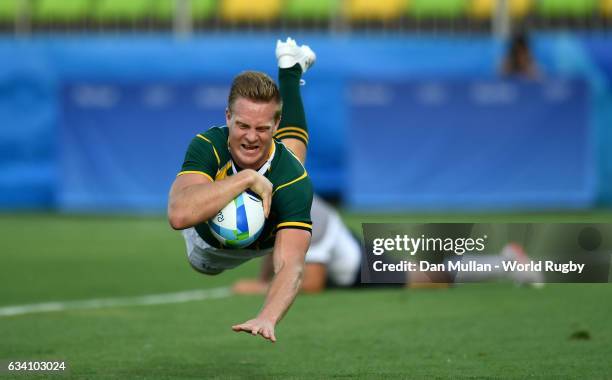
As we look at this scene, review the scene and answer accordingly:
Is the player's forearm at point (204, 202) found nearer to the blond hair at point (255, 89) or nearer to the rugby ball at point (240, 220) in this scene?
the rugby ball at point (240, 220)

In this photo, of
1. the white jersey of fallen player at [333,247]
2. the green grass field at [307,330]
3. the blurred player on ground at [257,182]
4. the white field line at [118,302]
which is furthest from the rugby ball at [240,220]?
the white jersey of fallen player at [333,247]

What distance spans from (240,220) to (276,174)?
1.04ft

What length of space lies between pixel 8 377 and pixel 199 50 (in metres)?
12.6

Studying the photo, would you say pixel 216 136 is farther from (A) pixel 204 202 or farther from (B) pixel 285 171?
(A) pixel 204 202

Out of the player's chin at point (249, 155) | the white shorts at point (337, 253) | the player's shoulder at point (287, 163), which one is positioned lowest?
the white shorts at point (337, 253)

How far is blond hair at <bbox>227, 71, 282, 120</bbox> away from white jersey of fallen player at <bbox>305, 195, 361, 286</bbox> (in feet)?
12.6

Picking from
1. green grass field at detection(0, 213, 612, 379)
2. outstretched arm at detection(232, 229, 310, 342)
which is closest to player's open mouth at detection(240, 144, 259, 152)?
outstretched arm at detection(232, 229, 310, 342)

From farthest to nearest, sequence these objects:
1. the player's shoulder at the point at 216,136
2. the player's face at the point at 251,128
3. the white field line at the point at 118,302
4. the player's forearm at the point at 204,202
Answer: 1. the white field line at the point at 118,302
2. the player's shoulder at the point at 216,136
3. the player's face at the point at 251,128
4. the player's forearm at the point at 204,202

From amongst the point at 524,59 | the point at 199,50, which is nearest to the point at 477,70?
the point at 524,59

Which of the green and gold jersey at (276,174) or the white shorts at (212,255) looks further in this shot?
the white shorts at (212,255)

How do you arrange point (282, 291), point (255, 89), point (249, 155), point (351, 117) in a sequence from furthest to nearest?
point (351, 117) < point (249, 155) < point (255, 89) < point (282, 291)

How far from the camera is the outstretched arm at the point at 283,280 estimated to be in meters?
5.79

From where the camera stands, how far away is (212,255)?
24.3 ft

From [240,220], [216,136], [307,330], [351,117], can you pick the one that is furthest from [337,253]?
[351,117]
